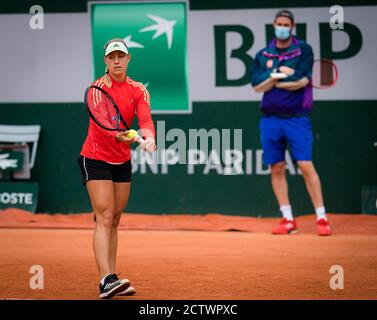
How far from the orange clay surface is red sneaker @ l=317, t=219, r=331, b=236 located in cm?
11

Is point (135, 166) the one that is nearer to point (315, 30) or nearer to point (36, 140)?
point (36, 140)

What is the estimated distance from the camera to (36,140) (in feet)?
39.9

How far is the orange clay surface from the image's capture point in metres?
6.85

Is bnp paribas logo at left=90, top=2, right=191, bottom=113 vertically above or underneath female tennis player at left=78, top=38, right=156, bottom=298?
above

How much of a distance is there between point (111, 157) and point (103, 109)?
35 cm

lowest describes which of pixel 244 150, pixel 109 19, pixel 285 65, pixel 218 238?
pixel 218 238

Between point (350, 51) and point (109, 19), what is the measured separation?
290cm

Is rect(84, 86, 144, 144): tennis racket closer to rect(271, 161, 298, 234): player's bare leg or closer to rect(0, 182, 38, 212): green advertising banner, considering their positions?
rect(271, 161, 298, 234): player's bare leg

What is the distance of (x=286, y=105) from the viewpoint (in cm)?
1028

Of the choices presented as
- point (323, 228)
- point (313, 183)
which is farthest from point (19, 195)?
point (323, 228)

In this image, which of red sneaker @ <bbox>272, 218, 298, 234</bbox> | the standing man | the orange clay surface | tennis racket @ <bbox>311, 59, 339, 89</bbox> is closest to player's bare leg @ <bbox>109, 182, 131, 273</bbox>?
the orange clay surface

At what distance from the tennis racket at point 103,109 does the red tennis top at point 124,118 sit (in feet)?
0.20

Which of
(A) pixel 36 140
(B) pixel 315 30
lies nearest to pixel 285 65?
(B) pixel 315 30

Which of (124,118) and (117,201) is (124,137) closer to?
(124,118)
